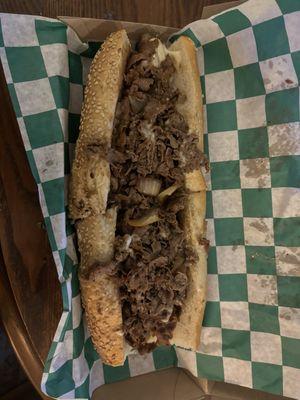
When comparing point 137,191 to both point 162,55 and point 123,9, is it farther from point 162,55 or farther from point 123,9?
point 123,9

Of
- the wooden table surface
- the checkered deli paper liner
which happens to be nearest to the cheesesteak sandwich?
the checkered deli paper liner

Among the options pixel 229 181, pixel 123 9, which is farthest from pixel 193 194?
pixel 123 9

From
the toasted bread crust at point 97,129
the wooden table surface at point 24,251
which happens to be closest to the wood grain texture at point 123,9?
the wooden table surface at point 24,251

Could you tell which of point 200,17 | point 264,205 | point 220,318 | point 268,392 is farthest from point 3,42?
point 268,392

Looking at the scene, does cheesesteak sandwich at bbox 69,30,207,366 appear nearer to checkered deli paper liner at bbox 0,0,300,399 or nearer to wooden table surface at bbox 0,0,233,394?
checkered deli paper liner at bbox 0,0,300,399

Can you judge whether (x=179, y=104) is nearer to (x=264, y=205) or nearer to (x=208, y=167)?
(x=208, y=167)

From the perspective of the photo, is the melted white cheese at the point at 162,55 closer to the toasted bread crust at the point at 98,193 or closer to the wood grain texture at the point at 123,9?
the toasted bread crust at the point at 98,193
